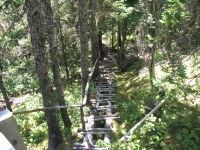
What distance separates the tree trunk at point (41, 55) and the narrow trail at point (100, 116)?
0.93 meters

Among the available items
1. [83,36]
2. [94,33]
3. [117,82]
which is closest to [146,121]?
[83,36]

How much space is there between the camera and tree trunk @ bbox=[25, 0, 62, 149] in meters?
4.14

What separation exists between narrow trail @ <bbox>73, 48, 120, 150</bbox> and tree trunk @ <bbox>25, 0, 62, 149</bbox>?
928 mm

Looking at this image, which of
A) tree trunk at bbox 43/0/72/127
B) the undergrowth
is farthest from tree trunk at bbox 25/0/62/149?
the undergrowth

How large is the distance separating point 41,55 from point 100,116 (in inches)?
144

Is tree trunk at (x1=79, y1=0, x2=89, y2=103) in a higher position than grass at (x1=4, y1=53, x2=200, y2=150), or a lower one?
higher

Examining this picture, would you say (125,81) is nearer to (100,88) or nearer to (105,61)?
(100,88)

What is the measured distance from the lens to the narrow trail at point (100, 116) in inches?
221

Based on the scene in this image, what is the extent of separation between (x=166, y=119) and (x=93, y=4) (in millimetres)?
7571

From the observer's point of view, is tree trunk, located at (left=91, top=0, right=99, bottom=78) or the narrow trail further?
tree trunk, located at (left=91, top=0, right=99, bottom=78)

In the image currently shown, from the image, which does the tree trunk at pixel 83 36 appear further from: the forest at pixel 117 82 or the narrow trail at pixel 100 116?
the narrow trail at pixel 100 116

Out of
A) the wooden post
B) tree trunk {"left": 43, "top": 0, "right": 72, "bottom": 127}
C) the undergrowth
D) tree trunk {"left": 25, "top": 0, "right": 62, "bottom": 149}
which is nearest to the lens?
the wooden post

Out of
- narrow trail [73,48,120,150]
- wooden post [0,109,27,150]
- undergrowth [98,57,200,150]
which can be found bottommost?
narrow trail [73,48,120,150]

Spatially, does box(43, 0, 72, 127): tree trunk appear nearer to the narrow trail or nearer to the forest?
the forest
